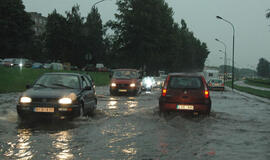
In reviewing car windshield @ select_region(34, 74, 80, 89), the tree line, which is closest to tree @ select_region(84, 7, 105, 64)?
the tree line

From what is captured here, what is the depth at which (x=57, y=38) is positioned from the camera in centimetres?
8369

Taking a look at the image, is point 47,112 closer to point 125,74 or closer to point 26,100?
point 26,100

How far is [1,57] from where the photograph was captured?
6241 cm

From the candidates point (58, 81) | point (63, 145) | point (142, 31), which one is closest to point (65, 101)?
point (58, 81)

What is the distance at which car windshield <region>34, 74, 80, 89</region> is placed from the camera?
11477mm

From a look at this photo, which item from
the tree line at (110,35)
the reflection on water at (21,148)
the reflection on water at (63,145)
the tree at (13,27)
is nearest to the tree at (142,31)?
the tree line at (110,35)

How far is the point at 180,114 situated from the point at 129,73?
1328 centimetres

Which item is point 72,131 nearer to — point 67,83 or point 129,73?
point 67,83

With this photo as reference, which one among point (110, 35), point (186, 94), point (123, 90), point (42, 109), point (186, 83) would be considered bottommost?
point (123, 90)

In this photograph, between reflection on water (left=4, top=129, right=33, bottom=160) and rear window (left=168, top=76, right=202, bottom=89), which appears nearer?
reflection on water (left=4, top=129, right=33, bottom=160)

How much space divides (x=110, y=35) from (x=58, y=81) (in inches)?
2374

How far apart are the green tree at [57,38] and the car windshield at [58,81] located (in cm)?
7338

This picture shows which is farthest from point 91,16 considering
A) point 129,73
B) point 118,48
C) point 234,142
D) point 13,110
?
point 234,142

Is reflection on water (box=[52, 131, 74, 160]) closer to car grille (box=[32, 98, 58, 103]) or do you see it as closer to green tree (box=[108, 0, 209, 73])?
car grille (box=[32, 98, 58, 103])
